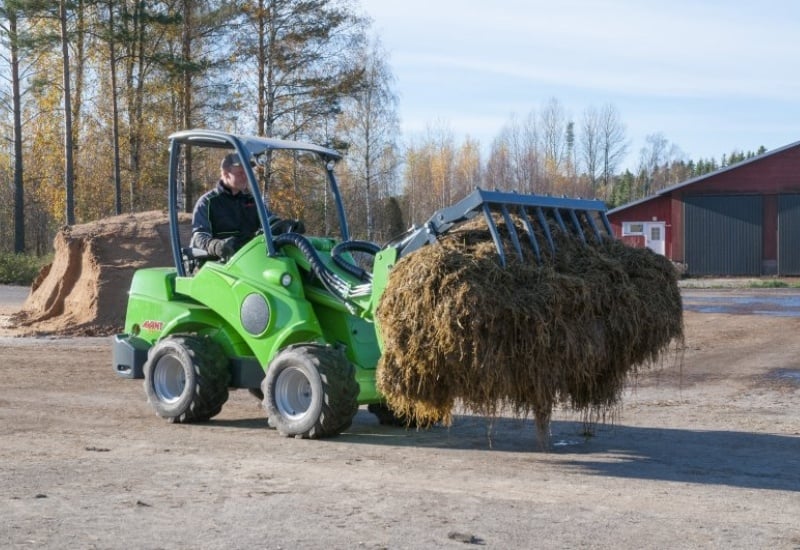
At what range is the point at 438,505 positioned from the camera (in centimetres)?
665

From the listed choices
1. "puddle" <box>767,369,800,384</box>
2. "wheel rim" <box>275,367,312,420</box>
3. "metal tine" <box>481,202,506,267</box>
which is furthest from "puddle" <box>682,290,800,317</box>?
"metal tine" <box>481,202,506,267</box>

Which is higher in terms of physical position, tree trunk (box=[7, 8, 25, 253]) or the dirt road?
tree trunk (box=[7, 8, 25, 253])

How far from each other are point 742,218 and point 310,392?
39604 mm

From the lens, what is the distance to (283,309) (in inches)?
366

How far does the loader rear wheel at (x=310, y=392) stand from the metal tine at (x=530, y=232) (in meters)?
1.82

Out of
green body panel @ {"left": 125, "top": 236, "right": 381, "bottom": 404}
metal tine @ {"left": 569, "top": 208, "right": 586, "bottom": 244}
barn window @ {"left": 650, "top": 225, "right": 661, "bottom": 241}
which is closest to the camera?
metal tine @ {"left": 569, "top": 208, "right": 586, "bottom": 244}

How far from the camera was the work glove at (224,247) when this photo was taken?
9.80 meters

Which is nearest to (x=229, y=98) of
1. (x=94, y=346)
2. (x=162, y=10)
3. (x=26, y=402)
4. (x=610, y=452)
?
(x=162, y=10)

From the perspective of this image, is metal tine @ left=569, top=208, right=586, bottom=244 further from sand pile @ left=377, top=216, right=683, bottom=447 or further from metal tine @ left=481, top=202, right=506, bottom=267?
metal tine @ left=481, top=202, right=506, bottom=267

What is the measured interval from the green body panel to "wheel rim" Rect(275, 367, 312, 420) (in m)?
0.35

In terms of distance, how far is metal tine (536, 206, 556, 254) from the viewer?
815 centimetres

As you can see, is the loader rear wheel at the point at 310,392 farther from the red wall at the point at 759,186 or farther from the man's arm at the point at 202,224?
the red wall at the point at 759,186

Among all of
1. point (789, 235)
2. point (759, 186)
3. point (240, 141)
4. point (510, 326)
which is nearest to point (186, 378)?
point (240, 141)

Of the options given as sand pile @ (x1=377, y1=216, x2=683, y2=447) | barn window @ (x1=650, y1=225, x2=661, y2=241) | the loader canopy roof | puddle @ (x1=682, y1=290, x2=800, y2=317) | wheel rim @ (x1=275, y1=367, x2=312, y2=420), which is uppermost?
barn window @ (x1=650, y1=225, x2=661, y2=241)
